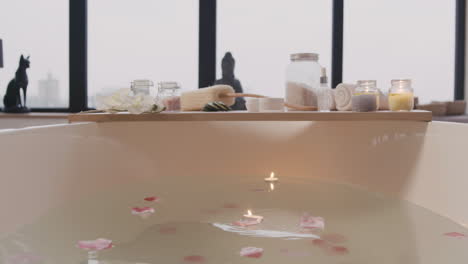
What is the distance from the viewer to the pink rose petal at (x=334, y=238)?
92cm

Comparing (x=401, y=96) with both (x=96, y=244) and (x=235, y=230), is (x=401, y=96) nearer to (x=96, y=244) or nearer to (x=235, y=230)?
(x=235, y=230)

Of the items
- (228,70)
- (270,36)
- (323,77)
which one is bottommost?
(323,77)

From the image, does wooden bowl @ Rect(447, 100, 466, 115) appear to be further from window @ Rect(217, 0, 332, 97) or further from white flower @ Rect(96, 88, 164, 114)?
white flower @ Rect(96, 88, 164, 114)

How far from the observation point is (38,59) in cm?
349

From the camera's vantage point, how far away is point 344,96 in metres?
1.43

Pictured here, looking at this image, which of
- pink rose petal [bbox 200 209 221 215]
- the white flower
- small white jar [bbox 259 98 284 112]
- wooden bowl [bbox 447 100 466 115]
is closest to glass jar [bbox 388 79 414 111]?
small white jar [bbox 259 98 284 112]

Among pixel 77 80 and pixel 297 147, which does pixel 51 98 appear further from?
pixel 297 147

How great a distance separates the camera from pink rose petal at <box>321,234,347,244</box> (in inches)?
36.1

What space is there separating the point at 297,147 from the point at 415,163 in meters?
0.47

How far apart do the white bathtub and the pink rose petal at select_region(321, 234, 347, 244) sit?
0.48ft

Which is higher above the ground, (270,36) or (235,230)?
(270,36)

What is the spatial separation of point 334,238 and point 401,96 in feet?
2.07

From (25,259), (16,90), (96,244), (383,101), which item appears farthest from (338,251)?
(16,90)

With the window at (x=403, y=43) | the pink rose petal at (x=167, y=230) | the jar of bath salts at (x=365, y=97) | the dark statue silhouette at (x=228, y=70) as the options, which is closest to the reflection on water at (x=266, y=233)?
the pink rose petal at (x=167, y=230)
